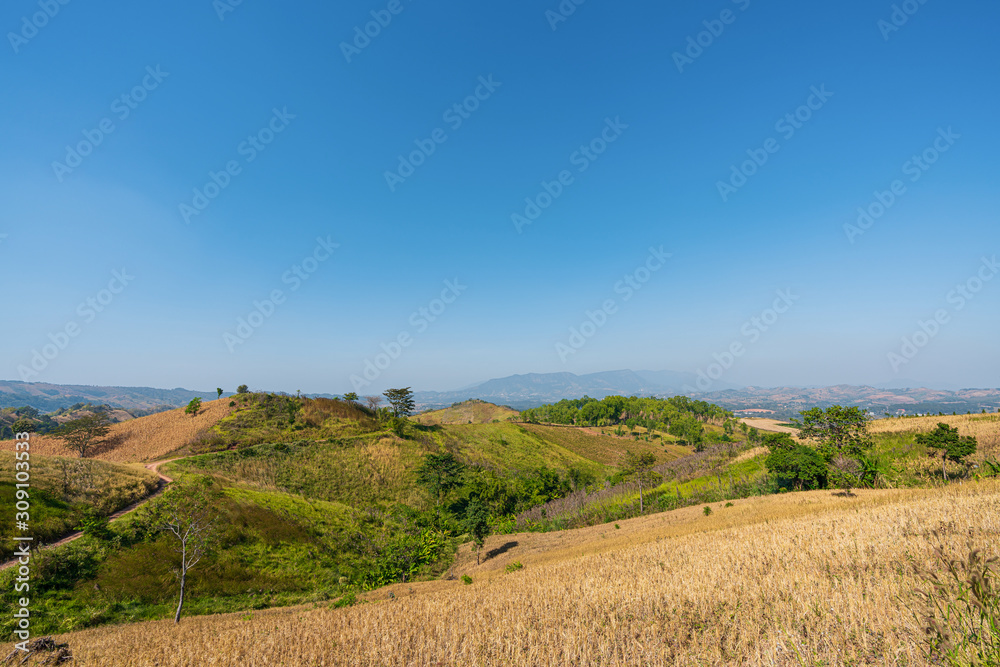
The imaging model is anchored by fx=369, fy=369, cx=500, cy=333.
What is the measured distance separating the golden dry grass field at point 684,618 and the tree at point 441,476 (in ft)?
119

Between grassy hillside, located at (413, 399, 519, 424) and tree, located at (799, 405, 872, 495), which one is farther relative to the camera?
grassy hillside, located at (413, 399, 519, 424)

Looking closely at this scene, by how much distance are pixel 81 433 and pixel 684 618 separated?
244 ft

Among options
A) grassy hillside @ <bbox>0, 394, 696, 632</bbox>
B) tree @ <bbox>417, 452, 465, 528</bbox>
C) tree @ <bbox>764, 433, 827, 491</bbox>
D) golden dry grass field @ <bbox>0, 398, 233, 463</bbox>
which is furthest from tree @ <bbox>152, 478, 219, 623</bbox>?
tree @ <bbox>764, 433, 827, 491</bbox>

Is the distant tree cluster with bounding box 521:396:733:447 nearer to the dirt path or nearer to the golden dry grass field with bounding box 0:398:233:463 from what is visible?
the golden dry grass field with bounding box 0:398:233:463

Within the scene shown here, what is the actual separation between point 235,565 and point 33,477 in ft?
52.6

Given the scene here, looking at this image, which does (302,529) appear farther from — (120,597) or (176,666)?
(176,666)

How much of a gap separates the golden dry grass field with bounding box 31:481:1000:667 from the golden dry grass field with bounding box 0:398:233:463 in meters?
50.5

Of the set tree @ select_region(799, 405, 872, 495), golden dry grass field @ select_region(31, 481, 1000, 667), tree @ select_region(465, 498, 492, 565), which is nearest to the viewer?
golden dry grass field @ select_region(31, 481, 1000, 667)

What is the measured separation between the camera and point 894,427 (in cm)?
5456

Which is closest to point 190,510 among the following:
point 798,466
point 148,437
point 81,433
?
point 81,433

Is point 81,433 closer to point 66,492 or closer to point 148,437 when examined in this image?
point 148,437

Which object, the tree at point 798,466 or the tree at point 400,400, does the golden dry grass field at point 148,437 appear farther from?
the tree at point 798,466

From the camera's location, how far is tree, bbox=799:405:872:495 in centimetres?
3759

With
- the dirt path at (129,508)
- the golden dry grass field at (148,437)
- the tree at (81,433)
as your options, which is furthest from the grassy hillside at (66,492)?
the tree at (81,433)
